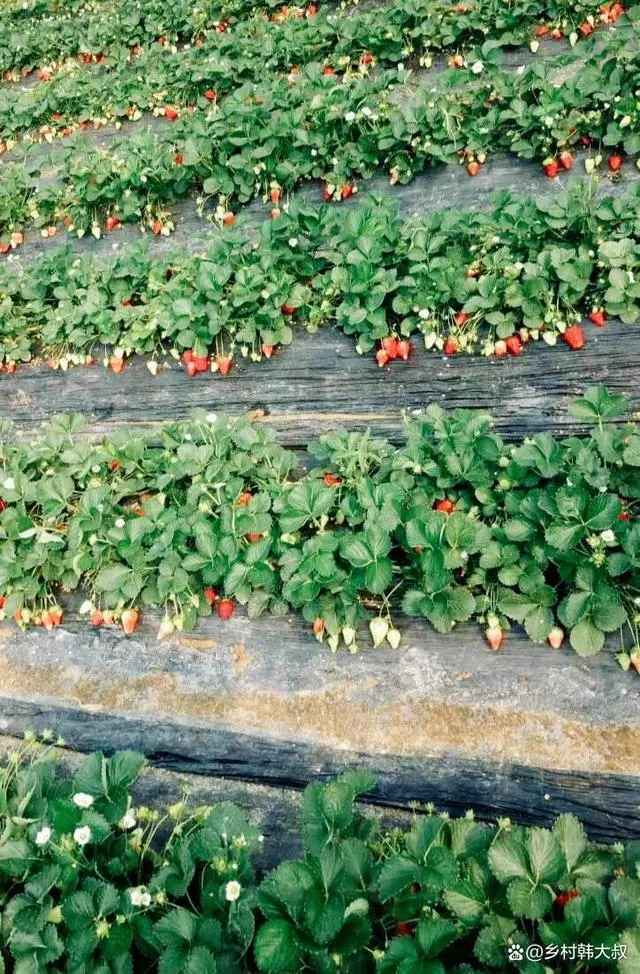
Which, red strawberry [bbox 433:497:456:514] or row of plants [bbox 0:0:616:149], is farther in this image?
row of plants [bbox 0:0:616:149]

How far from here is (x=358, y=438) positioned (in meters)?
3.09

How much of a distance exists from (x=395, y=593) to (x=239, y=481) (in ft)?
3.02

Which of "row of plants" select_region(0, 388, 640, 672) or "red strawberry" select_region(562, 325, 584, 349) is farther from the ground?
"red strawberry" select_region(562, 325, 584, 349)

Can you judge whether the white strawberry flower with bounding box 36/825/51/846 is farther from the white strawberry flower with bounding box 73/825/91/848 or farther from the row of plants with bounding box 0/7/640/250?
the row of plants with bounding box 0/7/640/250

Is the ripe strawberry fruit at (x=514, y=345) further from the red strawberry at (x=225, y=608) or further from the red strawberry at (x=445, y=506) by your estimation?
the red strawberry at (x=225, y=608)

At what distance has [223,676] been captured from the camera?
275 centimetres

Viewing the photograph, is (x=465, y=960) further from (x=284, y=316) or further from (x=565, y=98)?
(x=565, y=98)

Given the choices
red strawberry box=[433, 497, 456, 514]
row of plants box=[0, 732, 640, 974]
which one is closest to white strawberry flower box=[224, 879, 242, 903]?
row of plants box=[0, 732, 640, 974]

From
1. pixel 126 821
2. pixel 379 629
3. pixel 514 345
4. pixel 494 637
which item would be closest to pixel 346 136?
pixel 514 345

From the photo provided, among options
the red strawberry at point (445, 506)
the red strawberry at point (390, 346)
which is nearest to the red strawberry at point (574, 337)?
the red strawberry at point (390, 346)

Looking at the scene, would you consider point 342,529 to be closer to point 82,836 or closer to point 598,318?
point 82,836

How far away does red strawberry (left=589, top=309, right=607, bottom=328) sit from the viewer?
3.36 meters

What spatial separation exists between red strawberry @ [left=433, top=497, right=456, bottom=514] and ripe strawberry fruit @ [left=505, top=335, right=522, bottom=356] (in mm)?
1138

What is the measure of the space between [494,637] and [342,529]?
33.6 inches
